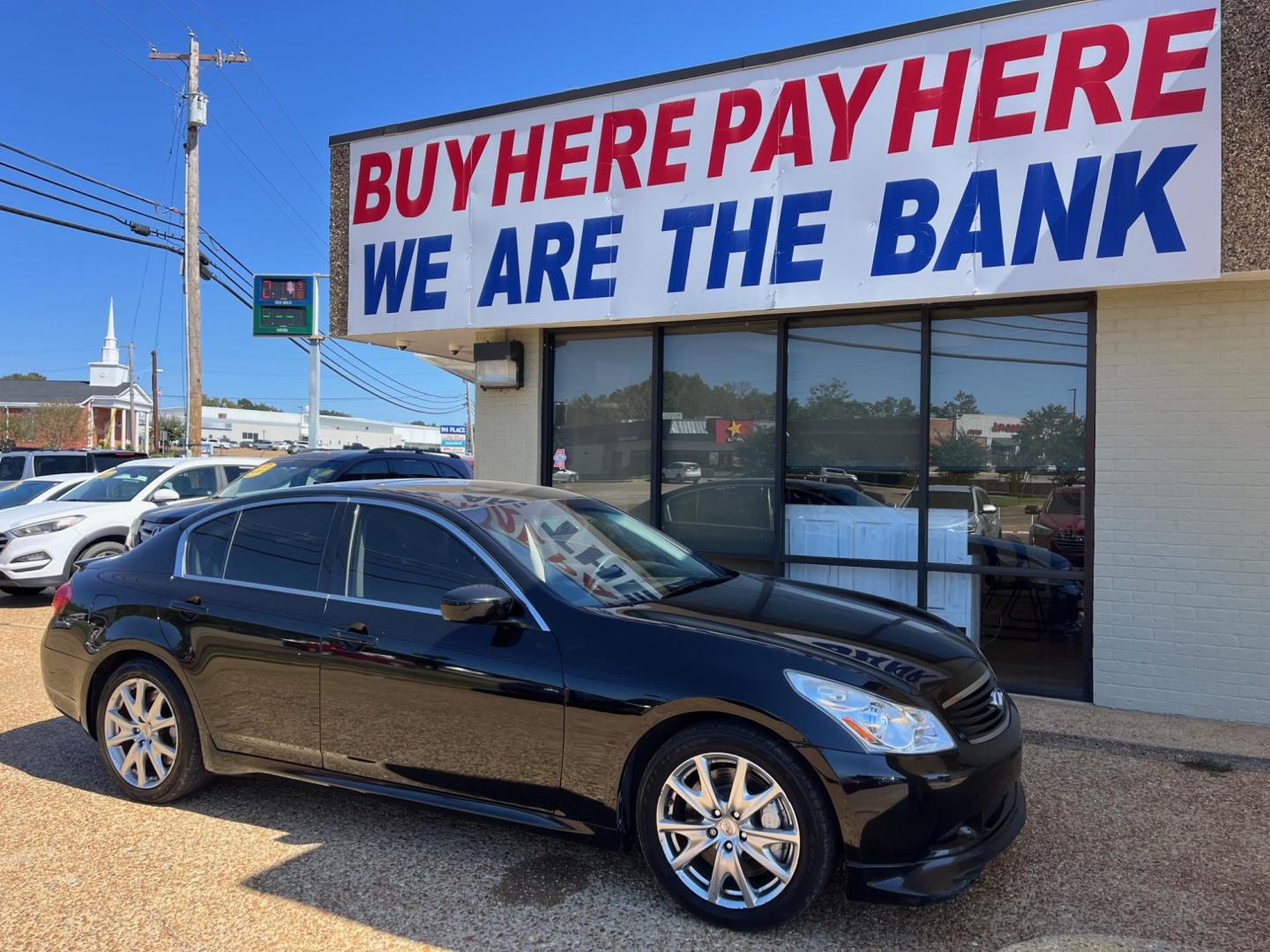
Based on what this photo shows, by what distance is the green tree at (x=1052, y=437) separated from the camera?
6.34 m

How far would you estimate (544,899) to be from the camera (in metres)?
3.38

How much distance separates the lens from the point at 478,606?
136 inches

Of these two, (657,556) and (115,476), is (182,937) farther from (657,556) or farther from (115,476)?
(115,476)

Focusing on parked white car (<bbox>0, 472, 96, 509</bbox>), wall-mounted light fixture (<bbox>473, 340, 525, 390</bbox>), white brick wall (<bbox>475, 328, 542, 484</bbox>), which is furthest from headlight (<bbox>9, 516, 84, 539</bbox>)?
wall-mounted light fixture (<bbox>473, 340, 525, 390</bbox>)

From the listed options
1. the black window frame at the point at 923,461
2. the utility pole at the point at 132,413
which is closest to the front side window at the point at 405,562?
the black window frame at the point at 923,461

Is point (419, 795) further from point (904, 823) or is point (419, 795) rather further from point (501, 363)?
point (501, 363)

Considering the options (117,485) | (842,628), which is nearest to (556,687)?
(842,628)

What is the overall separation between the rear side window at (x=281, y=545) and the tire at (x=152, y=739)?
0.64 meters

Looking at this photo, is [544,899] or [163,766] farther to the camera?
[163,766]

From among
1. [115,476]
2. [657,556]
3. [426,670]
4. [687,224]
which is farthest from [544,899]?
[115,476]

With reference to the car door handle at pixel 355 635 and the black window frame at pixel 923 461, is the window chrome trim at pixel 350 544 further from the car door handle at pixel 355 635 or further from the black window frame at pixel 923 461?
the black window frame at pixel 923 461

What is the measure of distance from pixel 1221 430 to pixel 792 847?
4565 millimetres

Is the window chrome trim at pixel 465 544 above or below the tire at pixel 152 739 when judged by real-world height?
above

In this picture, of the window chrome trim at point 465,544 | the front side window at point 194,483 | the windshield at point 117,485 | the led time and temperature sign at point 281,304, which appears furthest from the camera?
the led time and temperature sign at point 281,304
